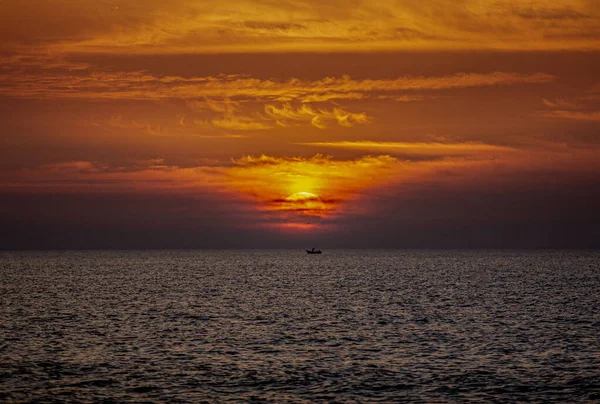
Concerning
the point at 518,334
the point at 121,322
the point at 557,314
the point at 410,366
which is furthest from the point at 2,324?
the point at 557,314

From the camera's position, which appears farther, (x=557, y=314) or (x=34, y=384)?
(x=557, y=314)

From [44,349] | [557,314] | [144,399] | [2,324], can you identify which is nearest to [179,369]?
[144,399]

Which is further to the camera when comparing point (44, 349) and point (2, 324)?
point (2, 324)

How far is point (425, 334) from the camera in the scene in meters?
68.1

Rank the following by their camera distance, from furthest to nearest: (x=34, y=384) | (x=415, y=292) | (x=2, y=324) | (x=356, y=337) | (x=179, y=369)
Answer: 1. (x=415, y=292)
2. (x=2, y=324)
3. (x=356, y=337)
4. (x=179, y=369)
5. (x=34, y=384)

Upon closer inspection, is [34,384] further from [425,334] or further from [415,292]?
[415,292]

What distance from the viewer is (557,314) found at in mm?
87750

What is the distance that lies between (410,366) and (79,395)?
2247 centimetres

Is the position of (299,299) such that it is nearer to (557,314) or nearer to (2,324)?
(557,314)

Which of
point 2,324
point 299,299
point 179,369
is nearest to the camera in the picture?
point 179,369

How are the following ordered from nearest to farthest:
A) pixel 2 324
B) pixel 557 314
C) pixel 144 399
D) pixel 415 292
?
1. pixel 144 399
2. pixel 2 324
3. pixel 557 314
4. pixel 415 292

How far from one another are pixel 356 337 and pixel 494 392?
77.7 feet

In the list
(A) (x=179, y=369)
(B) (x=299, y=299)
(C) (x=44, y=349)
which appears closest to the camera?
(A) (x=179, y=369)

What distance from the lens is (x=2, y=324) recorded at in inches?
2965
